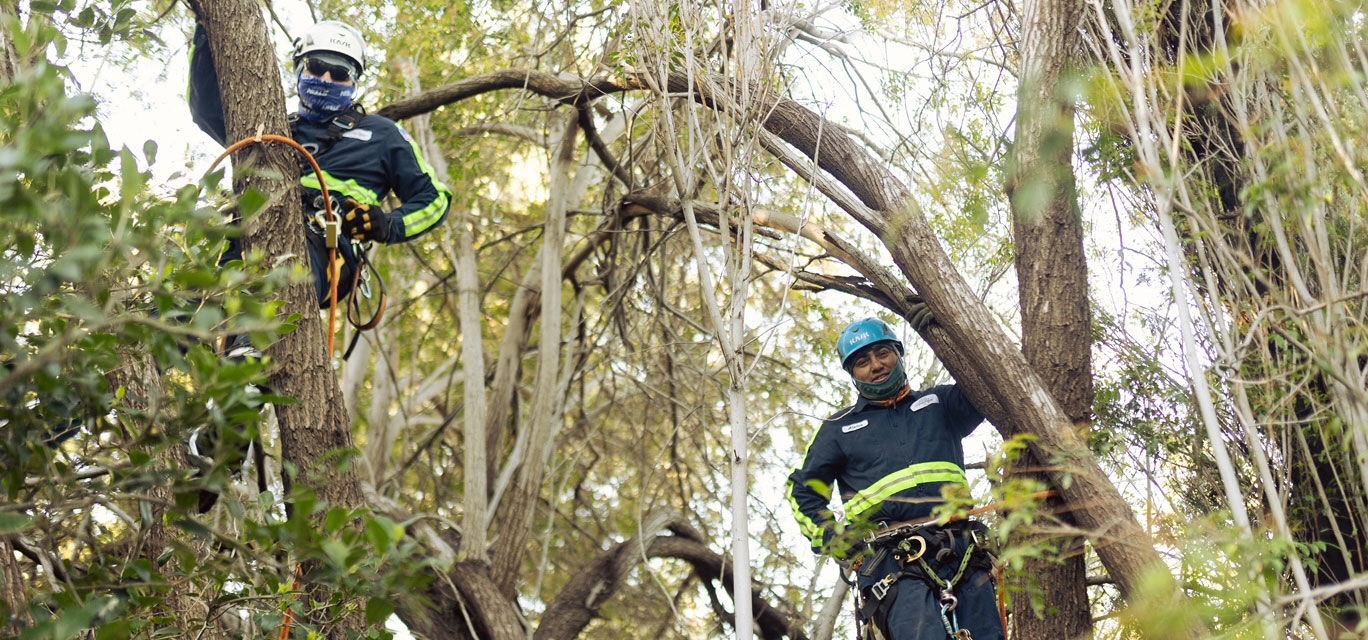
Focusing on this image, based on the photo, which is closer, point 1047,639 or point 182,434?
point 182,434

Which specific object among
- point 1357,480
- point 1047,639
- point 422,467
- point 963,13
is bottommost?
point 1047,639

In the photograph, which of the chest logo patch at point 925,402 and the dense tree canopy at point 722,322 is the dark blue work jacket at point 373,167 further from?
the chest logo patch at point 925,402

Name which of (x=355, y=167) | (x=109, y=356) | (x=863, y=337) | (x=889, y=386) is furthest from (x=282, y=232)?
(x=889, y=386)

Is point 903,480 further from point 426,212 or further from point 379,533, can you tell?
point 379,533

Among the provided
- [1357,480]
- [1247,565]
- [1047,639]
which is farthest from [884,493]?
[1247,565]

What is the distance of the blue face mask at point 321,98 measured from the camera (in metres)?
A: 5.07

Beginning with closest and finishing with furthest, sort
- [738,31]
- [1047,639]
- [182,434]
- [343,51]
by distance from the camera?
[182,434], [1047,639], [738,31], [343,51]

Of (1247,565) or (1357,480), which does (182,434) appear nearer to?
(1247,565)

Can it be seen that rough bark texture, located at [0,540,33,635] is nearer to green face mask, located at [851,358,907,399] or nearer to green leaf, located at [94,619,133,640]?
green leaf, located at [94,619,133,640]

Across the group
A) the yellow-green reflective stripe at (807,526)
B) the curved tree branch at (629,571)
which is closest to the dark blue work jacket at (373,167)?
the yellow-green reflective stripe at (807,526)

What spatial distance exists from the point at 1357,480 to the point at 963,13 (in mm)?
2558

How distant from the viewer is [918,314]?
4414 mm

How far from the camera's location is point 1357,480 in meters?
3.71

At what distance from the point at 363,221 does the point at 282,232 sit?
27.5 inches
